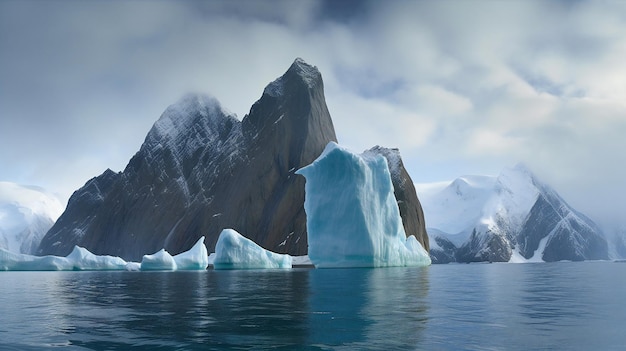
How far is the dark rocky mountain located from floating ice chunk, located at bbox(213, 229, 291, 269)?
5233 cm

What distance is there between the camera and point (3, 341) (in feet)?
38.1

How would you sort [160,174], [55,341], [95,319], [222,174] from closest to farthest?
[55,341], [95,319], [222,174], [160,174]

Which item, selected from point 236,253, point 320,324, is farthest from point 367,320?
point 236,253

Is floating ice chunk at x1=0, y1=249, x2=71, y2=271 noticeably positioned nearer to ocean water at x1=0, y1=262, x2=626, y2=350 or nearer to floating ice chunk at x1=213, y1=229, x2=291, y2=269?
floating ice chunk at x1=213, y1=229, x2=291, y2=269

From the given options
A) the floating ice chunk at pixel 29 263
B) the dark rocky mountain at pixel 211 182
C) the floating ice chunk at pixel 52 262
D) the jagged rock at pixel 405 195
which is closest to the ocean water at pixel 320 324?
the floating ice chunk at pixel 29 263

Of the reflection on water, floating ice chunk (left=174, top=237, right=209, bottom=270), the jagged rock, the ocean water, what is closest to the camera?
the ocean water

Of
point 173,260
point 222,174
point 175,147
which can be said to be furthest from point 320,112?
point 173,260

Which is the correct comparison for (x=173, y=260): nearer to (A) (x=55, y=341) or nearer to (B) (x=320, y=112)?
(A) (x=55, y=341)

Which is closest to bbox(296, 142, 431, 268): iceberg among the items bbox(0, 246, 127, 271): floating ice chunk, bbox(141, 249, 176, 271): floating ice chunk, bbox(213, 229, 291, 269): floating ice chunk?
bbox(213, 229, 291, 269): floating ice chunk

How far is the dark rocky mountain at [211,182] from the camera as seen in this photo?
426 feet

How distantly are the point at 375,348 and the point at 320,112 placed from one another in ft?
438

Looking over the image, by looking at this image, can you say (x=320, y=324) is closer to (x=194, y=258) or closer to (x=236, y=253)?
(x=236, y=253)

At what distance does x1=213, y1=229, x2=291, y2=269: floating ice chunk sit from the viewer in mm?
64188

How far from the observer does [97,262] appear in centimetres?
8075
